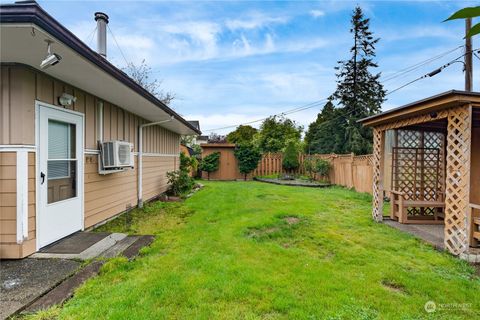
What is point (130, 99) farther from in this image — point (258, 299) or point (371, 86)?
point (371, 86)

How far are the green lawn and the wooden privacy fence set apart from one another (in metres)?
5.19

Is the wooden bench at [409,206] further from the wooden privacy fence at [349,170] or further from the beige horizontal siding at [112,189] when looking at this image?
the beige horizontal siding at [112,189]

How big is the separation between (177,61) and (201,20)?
508 centimetres

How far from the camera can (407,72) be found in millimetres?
13586

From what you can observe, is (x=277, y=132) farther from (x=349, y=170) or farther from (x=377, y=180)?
(x=377, y=180)

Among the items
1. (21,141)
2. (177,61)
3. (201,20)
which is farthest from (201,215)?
(177,61)

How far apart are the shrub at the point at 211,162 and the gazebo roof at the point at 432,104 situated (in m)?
11.0

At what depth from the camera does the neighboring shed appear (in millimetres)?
16328

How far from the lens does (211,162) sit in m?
16.1

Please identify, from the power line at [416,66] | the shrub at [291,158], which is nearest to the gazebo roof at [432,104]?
the power line at [416,66]

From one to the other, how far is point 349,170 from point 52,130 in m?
10.5

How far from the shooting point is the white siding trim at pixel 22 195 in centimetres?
335

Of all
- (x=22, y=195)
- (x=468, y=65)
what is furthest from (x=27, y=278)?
(x=468, y=65)

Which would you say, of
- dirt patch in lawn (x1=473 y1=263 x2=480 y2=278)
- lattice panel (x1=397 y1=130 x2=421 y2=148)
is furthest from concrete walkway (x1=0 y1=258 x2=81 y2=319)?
lattice panel (x1=397 y1=130 x2=421 y2=148)
